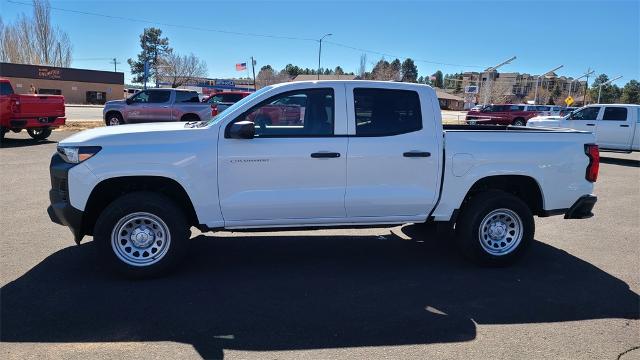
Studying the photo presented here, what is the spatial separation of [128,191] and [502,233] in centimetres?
406

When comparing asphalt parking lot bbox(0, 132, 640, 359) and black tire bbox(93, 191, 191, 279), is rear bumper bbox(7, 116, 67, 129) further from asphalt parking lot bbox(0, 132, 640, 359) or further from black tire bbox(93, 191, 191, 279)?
black tire bbox(93, 191, 191, 279)

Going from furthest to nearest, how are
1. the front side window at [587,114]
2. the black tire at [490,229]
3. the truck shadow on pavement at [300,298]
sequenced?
the front side window at [587,114], the black tire at [490,229], the truck shadow on pavement at [300,298]

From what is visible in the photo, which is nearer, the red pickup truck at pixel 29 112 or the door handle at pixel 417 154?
the door handle at pixel 417 154

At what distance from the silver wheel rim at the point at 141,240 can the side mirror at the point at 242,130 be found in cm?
109

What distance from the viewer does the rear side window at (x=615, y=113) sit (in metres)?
16.5

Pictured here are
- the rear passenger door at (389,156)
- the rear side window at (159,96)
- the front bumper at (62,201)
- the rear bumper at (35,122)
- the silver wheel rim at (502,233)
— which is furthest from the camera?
the rear side window at (159,96)

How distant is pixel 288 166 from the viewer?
4762 mm

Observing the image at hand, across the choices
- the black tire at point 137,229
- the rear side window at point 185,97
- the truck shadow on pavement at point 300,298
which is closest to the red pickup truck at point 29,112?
the rear side window at point 185,97

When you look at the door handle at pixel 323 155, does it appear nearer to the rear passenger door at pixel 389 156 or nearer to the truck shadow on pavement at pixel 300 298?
the rear passenger door at pixel 389 156

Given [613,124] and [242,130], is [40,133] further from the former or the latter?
[613,124]

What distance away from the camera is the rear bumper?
48.8 ft

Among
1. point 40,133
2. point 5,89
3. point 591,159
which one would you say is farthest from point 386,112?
point 40,133

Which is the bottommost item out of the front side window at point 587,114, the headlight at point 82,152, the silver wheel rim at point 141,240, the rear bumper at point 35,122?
the silver wheel rim at point 141,240

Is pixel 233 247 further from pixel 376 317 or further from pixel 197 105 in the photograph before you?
pixel 197 105
